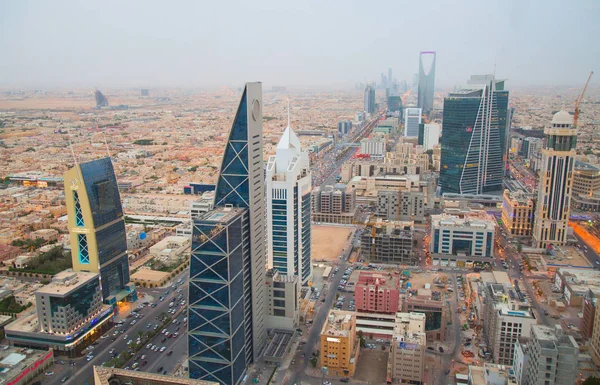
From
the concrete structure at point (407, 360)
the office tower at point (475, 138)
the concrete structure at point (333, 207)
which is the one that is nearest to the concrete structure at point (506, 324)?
the concrete structure at point (407, 360)

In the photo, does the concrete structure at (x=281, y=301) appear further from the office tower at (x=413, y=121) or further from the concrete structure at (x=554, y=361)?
the office tower at (x=413, y=121)

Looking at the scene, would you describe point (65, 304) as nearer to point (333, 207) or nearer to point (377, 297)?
point (377, 297)

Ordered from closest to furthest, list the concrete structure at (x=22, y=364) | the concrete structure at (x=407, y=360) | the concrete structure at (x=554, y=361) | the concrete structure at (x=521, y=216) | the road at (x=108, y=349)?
Answer: the concrete structure at (x=554, y=361) → the concrete structure at (x=22, y=364) → the concrete structure at (x=407, y=360) → the road at (x=108, y=349) → the concrete structure at (x=521, y=216)

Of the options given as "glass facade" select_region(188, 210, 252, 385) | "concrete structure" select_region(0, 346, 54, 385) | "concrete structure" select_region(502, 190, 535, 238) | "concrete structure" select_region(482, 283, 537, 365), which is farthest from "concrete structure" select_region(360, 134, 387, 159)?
"concrete structure" select_region(0, 346, 54, 385)

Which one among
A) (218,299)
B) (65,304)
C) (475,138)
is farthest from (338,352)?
(475,138)

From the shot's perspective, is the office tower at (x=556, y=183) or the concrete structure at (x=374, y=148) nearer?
the office tower at (x=556, y=183)

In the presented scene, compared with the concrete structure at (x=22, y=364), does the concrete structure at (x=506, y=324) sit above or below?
above
